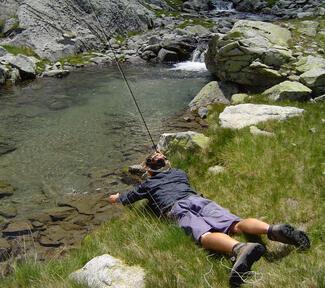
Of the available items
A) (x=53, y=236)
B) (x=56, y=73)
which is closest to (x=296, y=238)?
(x=53, y=236)

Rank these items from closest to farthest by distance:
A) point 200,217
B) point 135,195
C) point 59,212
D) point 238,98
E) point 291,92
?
1. point 200,217
2. point 135,195
3. point 59,212
4. point 291,92
5. point 238,98

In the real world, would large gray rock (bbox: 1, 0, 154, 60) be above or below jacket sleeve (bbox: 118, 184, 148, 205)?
below

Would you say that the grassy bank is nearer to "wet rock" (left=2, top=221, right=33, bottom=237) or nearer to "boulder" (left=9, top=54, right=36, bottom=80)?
"wet rock" (left=2, top=221, right=33, bottom=237)

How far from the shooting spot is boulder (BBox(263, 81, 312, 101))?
16500 mm

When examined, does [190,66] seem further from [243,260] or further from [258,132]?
[243,260]

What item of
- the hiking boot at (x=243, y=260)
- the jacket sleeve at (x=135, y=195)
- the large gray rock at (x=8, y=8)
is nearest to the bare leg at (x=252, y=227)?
the hiking boot at (x=243, y=260)

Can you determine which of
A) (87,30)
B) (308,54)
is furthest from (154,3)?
(308,54)

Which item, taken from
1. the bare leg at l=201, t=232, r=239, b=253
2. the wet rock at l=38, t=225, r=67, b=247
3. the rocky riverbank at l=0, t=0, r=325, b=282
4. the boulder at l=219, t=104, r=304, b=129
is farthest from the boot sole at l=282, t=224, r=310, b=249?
the boulder at l=219, t=104, r=304, b=129

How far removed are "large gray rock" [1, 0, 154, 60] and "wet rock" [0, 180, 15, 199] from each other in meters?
25.6

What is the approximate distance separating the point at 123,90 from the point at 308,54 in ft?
33.5

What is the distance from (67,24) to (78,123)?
2595cm

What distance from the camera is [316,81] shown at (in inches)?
665

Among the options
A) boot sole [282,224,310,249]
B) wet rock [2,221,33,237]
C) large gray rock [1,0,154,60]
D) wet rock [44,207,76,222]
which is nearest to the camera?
boot sole [282,224,310,249]

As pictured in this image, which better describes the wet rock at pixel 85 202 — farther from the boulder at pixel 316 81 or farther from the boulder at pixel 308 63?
the boulder at pixel 308 63
